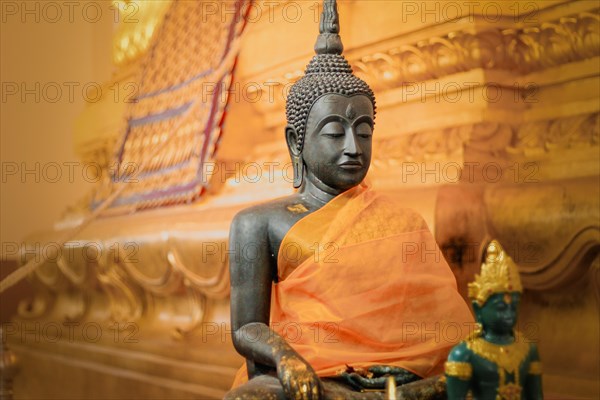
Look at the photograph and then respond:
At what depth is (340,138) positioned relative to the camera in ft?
7.33

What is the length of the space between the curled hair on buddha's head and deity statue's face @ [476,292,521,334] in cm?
74

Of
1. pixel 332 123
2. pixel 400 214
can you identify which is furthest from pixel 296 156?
pixel 400 214

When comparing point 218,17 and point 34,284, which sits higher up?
point 218,17

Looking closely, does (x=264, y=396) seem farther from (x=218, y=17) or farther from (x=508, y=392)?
(x=218, y=17)

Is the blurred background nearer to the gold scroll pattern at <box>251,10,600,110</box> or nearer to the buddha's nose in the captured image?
the gold scroll pattern at <box>251,10,600,110</box>

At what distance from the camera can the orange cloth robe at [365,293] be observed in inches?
81.2

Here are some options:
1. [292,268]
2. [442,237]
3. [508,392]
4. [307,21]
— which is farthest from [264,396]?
[307,21]

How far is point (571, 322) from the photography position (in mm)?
2574

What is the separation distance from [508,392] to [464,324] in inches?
19.7

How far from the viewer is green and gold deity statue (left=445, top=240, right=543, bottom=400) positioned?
5.41 feet

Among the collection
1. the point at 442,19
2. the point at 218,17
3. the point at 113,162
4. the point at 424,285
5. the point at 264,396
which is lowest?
the point at 264,396

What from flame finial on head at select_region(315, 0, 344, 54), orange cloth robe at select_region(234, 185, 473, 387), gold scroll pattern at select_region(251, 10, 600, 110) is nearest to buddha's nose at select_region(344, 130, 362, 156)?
orange cloth robe at select_region(234, 185, 473, 387)

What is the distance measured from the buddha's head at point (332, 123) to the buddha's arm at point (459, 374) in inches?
25.9

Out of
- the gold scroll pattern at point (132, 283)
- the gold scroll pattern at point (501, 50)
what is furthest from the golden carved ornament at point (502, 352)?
the gold scroll pattern at point (132, 283)
